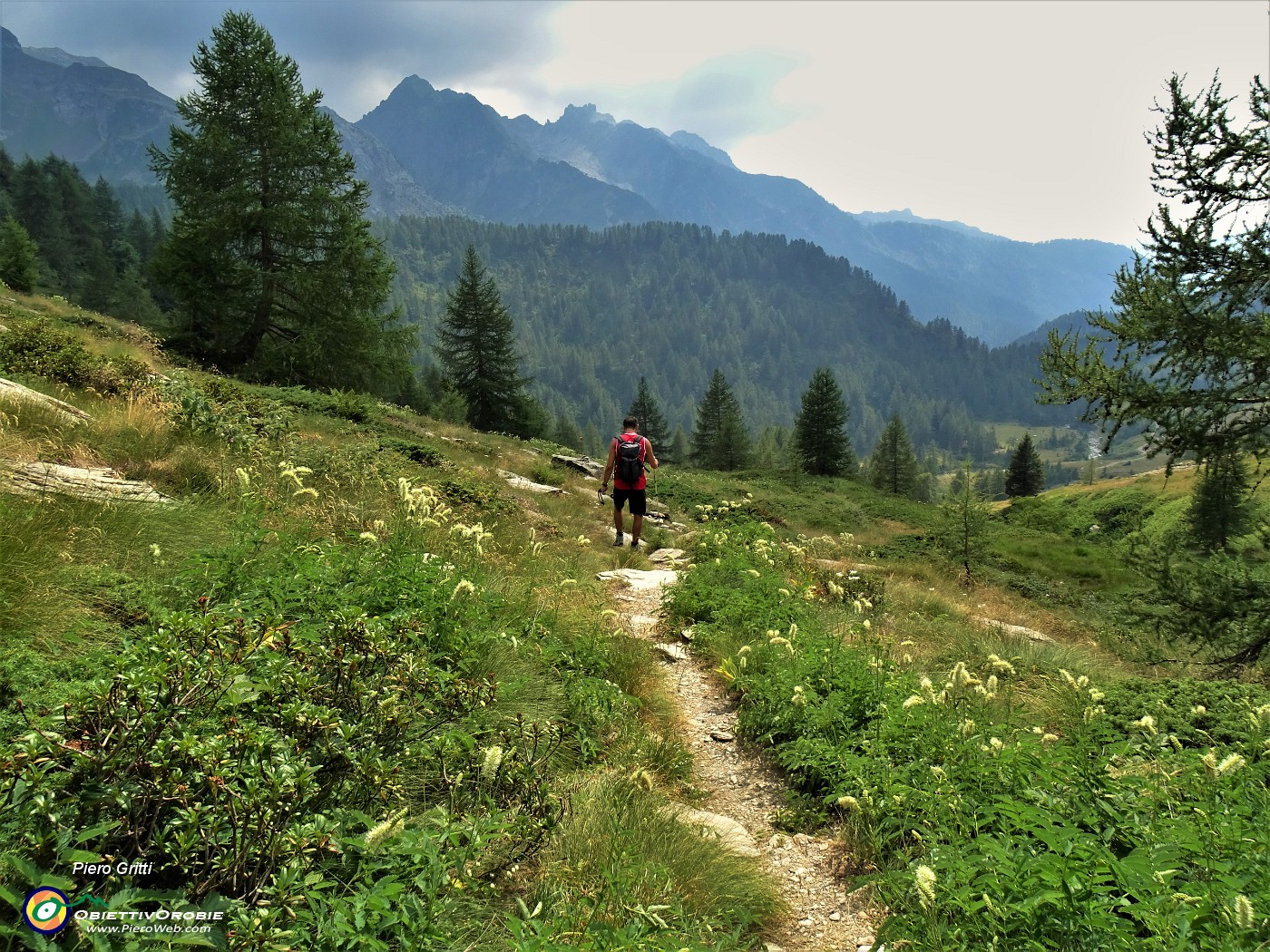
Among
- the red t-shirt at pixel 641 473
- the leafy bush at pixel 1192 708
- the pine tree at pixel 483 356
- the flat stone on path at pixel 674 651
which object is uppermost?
the pine tree at pixel 483 356

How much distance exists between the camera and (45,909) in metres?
1.65

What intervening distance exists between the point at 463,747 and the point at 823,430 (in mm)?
54751

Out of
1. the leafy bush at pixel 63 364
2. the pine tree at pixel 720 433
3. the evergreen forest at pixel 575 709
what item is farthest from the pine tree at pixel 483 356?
the leafy bush at pixel 63 364

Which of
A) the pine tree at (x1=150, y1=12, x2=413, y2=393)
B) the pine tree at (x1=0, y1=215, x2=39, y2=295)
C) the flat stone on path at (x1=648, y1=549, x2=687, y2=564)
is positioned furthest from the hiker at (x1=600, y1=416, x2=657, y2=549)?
the pine tree at (x1=0, y1=215, x2=39, y2=295)

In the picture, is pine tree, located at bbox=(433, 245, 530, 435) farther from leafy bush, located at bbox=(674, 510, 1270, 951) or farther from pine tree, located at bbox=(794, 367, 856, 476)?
leafy bush, located at bbox=(674, 510, 1270, 951)

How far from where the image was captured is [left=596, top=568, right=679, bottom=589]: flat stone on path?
10090 mm

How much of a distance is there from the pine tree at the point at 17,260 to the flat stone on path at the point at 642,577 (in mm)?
43272

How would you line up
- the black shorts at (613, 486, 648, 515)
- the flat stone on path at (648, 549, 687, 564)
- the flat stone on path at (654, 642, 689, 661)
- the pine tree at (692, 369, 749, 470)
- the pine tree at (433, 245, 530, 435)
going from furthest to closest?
the pine tree at (692, 369, 749, 470) < the pine tree at (433, 245, 530, 435) < the flat stone on path at (648, 549, 687, 564) < the black shorts at (613, 486, 648, 515) < the flat stone on path at (654, 642, 689, 661)

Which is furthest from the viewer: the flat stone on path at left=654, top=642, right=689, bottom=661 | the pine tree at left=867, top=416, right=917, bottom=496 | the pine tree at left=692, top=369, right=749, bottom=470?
the pine tree at left=867, top=416, right=917, bottom=496

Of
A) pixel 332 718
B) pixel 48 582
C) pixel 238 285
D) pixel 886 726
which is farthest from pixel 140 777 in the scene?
pixel 238 285

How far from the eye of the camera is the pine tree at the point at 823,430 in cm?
5403

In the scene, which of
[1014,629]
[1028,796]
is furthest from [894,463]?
[1028,796]

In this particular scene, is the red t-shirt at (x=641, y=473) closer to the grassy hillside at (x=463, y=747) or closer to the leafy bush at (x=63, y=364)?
the grassy hillside at (x=463, y=747)

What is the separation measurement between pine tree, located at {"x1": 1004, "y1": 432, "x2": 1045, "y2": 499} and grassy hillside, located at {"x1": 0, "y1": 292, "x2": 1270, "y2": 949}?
72807 millimetres
